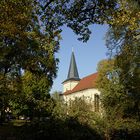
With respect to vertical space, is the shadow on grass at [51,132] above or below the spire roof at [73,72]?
below

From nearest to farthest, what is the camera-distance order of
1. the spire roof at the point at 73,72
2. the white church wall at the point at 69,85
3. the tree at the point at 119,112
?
the tree at the point at 119,112
the spire roof at the point at 73,72
the white church wall at the point at 69,85

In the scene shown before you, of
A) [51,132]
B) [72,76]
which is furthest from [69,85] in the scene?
[51,132]

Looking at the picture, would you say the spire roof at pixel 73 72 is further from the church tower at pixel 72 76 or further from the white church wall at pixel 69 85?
the white church wall at pixel 69 85

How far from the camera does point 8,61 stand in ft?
114

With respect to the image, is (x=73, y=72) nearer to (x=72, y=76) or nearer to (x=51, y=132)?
(x=72, y=76)

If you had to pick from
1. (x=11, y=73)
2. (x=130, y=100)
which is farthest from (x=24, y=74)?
(x=130, y=100)

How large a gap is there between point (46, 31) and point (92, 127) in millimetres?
11256

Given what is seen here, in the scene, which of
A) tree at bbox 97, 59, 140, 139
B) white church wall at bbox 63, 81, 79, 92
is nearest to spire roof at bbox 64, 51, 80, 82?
white church wall at bbox 63, 81, 79, 92

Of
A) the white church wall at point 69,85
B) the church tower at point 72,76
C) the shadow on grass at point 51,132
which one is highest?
the church tower at point 72,76

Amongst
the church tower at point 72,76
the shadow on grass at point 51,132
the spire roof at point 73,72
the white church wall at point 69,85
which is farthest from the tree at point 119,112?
the white church wall at point 69,85

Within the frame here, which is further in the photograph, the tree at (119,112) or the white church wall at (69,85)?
the white church wall at (69,85)

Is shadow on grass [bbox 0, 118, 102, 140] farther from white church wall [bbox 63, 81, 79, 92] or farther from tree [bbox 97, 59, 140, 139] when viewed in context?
white church wall [bbox 63, 81, 79, 92]

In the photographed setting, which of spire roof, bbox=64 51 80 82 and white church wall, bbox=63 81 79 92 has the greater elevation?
spire roof, bbox=64 51 80 82

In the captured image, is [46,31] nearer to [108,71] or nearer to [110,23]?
[110,23]
